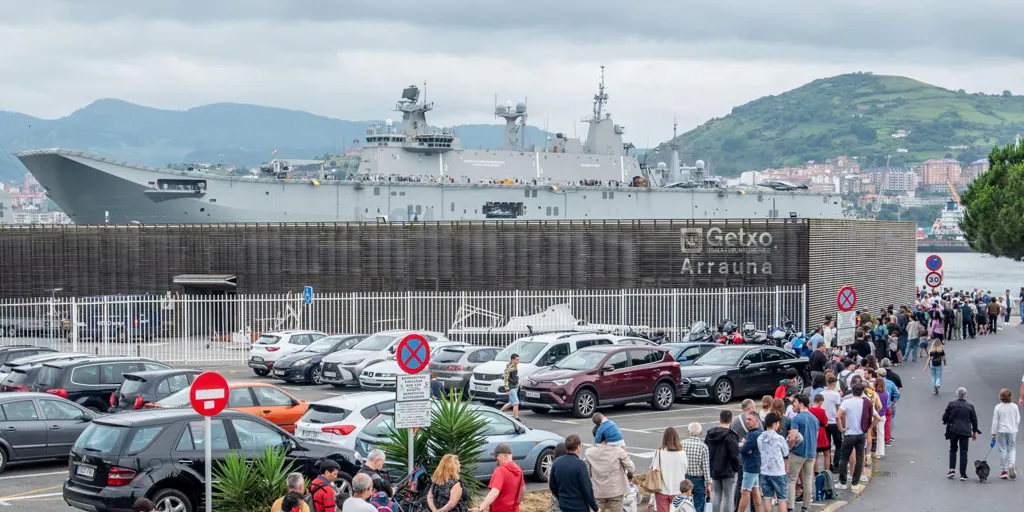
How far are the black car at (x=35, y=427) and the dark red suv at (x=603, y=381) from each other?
853cm

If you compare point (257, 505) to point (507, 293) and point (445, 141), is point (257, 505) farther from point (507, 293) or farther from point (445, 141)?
point (445, 141)

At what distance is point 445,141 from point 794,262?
141 ft

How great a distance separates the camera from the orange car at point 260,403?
1723cm

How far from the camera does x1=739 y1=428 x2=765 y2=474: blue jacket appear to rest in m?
12.7

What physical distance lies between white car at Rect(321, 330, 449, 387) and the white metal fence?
5.79 meters

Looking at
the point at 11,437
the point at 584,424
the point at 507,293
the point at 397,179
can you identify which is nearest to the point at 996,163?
the point at 507,293

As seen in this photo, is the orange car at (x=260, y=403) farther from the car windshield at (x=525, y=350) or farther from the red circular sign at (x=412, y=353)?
the car windshield at (x=525, y=350)

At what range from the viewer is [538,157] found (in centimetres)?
7856

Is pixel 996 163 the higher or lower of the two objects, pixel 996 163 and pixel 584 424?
the higher

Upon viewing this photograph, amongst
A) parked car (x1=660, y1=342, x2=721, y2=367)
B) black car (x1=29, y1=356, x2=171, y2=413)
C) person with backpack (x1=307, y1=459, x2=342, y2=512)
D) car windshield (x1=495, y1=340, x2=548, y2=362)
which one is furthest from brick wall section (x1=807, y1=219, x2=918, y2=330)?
person with backpack (x1=307, y1=459, x2=342, y2=512)

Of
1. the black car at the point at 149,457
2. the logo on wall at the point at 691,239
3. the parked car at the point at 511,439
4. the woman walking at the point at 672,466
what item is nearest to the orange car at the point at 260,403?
the parked car at the point at 511,439

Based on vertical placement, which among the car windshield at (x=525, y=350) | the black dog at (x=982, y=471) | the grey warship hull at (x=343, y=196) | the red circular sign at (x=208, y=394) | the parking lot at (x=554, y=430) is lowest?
the parking lot at (x=554, y=430)

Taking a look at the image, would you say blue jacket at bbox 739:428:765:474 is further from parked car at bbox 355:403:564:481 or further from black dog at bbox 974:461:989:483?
black dog at bbox 974:461:989:483

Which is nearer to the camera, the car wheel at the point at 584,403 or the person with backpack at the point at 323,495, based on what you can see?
the person with backpack at the point at 323,495
